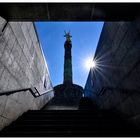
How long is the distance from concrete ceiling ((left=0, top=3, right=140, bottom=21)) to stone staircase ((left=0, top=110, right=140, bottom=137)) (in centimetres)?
262

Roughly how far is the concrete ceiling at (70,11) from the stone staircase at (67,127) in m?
2.62

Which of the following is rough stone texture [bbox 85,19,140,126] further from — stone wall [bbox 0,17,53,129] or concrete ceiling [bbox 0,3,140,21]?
stone wall [bbox 0,17,53,129]

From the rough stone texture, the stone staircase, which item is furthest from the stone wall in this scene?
the rough stone texture

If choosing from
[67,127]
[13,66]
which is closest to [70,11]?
[13,66]

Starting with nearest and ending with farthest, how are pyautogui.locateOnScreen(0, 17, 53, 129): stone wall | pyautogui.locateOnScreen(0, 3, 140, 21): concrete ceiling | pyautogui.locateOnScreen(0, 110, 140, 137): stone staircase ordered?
pyautogui.locateOnScreen(0, 110, 140, 137): stone staircase
pyautogui.locateOnScreen(0, 3, 140, 21): concrete ceiling
pyautogui.locateOnScreen(0, 17, 53, 129): stone wall

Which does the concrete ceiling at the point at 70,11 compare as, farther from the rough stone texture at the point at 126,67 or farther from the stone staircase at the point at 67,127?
the stone staircase at the point at 67,127

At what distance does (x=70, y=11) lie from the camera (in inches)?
127

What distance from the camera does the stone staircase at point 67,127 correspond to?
9.35 ft

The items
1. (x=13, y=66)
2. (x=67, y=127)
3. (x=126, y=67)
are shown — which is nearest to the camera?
(x=67, y=127)

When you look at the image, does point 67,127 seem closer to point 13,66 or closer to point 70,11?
point 13,66

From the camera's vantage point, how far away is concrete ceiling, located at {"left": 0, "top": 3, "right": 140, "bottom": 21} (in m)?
3.03

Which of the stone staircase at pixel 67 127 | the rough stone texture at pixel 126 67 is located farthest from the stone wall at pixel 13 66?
the rough stone texture at pixel 126 67

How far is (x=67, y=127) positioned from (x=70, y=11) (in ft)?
9.18
